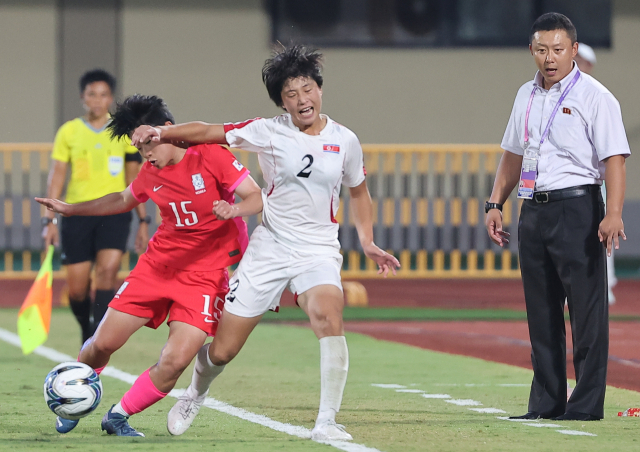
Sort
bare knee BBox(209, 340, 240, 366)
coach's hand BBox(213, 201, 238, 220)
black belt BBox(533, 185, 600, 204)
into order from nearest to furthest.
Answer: coach's hand BBox(213, 201, 238, 220) < bare knee BBox(209, 340, 240, 366) < black belt BBox(533, 185, 600, 204)

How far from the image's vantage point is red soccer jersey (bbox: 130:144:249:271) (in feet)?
19.5

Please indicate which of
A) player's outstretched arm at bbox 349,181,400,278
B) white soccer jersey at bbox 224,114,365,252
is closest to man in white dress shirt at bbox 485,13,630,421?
player's outstretched arm at bbox 349,181,400,278

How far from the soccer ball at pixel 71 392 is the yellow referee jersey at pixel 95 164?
3539mm

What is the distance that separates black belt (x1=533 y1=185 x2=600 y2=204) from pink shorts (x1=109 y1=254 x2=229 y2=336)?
1.74m

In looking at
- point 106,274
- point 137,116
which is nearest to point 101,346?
point 137,116

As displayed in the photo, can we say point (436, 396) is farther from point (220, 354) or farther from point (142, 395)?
point (142, 395)

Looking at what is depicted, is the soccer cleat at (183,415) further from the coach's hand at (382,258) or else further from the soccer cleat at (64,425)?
the coach's hand at (382,258)

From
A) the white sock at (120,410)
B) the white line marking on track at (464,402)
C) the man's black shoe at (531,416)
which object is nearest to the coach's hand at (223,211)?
the white sock at (120,410)

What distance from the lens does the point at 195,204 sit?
5.94 meters

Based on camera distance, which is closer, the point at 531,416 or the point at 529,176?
the point at 529,176

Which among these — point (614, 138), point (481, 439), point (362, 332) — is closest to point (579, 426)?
point (481, 439)

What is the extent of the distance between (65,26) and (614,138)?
1463 cm

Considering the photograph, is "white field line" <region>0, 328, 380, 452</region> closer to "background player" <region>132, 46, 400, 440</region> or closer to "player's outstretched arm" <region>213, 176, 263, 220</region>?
"background player" <region>132, 46, 400, 440</region>

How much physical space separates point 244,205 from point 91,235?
3735 mm
